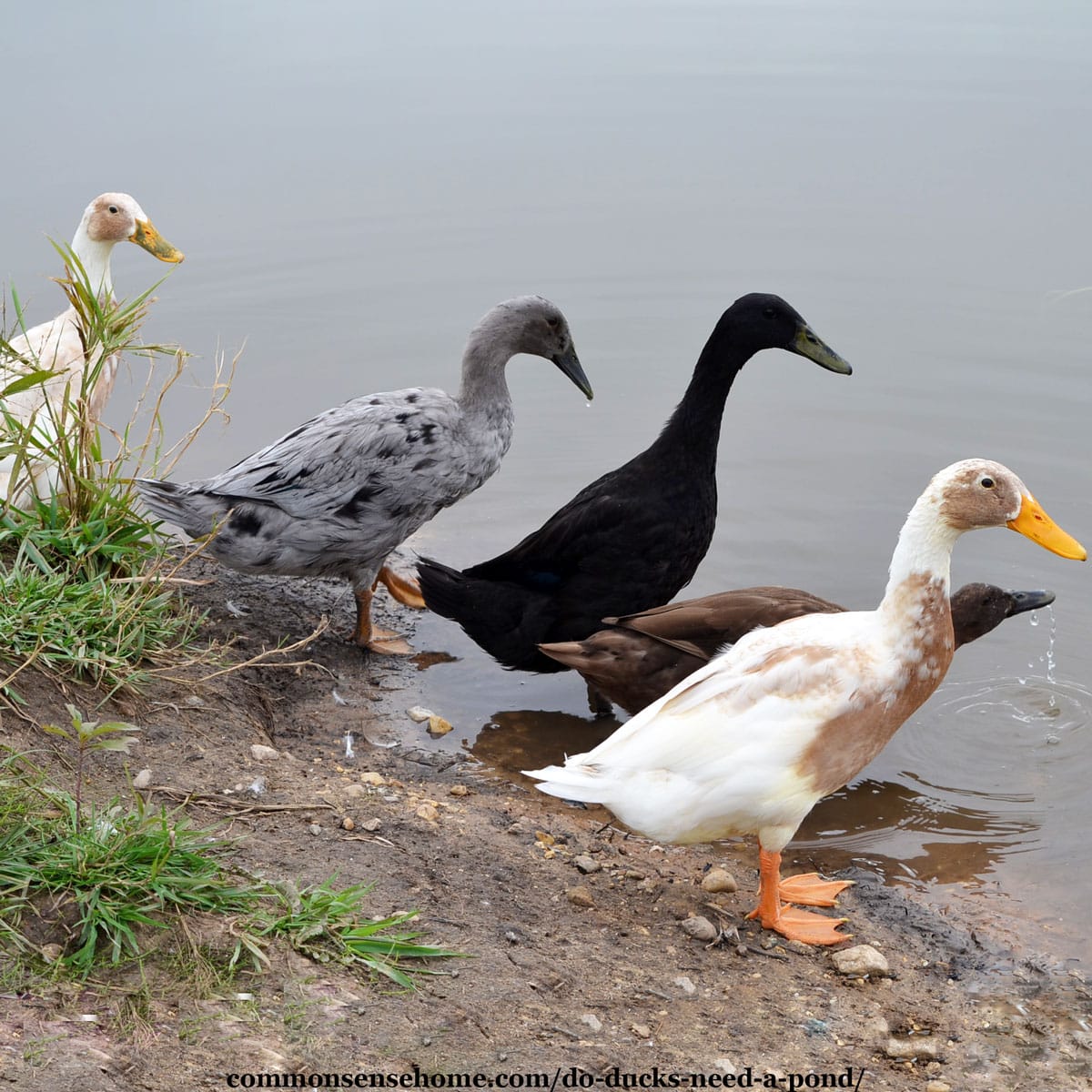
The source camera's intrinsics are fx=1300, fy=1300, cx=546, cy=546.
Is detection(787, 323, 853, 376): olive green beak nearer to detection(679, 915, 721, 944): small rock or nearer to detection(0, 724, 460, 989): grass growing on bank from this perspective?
detection(679, 915, 721, 944): small rock

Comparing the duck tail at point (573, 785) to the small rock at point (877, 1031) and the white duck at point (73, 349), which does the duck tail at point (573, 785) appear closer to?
the small rock at point (877, 1031)

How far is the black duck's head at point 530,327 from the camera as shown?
18.4 ft

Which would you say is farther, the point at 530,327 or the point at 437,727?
the point at 530,327

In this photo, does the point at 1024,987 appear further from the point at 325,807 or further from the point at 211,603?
the point at 211,603

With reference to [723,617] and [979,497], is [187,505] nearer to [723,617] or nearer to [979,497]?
[723,617]

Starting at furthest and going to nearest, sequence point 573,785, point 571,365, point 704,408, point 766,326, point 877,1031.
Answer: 1. point 571,365
2. point 766,326
3. point 704,408
4. point 573,785
5. point 877,1031

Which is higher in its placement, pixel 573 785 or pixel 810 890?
pixel 573 785

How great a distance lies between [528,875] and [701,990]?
25.8 inches

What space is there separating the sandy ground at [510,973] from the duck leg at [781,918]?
0.15 ft

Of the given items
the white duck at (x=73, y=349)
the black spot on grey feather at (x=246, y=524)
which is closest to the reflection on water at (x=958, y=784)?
the black spot on grey feather at (x=246, y=524)

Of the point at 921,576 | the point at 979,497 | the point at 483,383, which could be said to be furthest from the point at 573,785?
the point at 483,383

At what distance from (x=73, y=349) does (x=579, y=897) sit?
10.6 feet

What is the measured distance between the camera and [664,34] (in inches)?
447

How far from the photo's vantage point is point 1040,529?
12.7 feet
